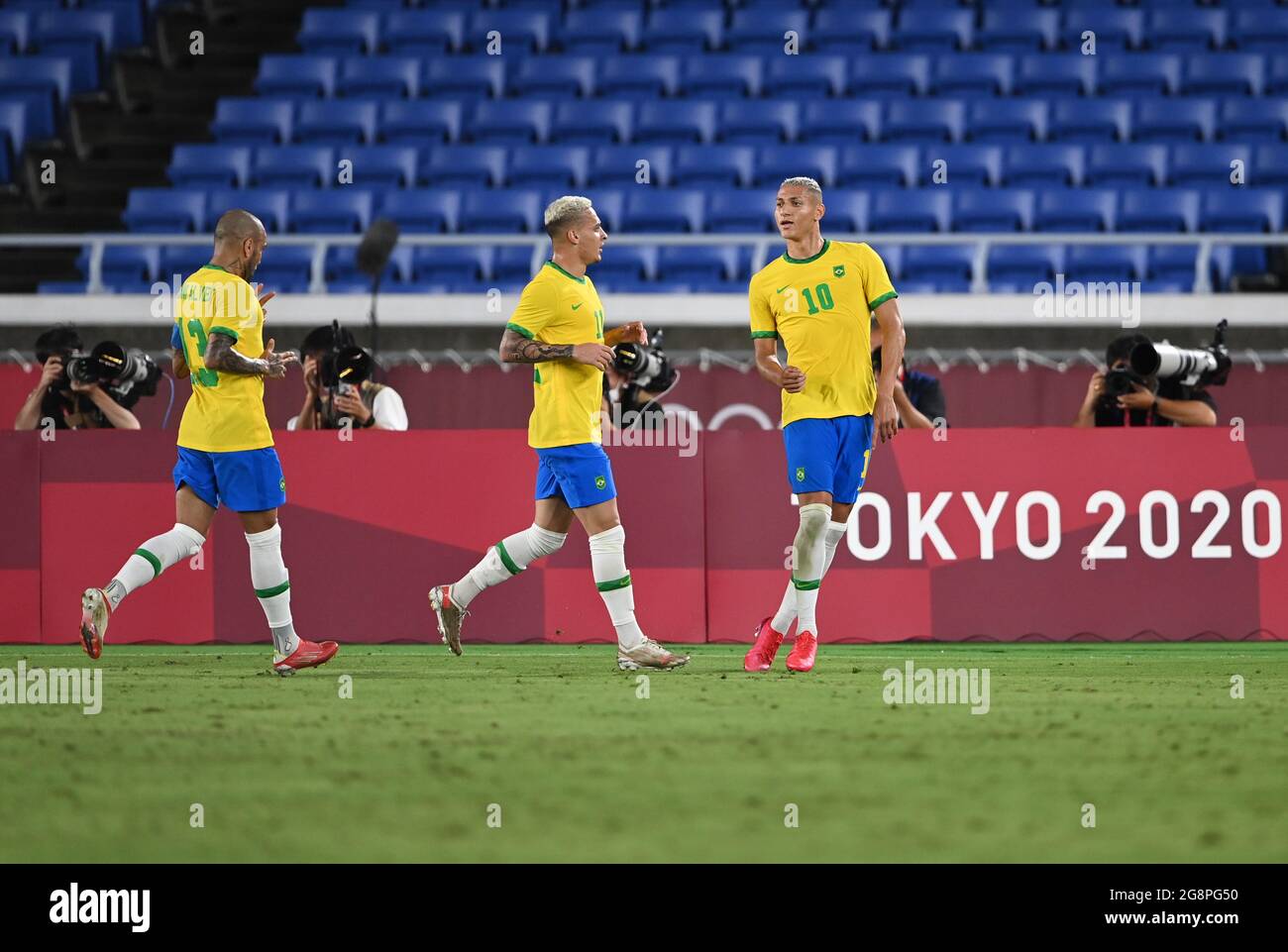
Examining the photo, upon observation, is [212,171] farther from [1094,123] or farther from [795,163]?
[1094,123]

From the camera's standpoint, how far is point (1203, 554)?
32.6 ft

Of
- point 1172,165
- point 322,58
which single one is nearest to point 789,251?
point 1172,165

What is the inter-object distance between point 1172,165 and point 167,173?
31.9 ft

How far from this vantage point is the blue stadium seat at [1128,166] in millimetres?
16969

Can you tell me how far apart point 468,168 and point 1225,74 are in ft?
25.3

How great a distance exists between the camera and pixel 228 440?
7.46m

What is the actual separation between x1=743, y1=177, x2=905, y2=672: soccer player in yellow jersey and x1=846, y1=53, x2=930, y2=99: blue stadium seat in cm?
1086

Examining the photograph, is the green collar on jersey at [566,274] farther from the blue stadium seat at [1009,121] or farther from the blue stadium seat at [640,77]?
the blue stadium seat at [640,77]

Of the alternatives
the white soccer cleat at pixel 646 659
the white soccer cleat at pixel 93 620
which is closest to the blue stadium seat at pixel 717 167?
the white soccer cleat at pixel 646 659

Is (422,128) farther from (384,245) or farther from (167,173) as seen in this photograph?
(384,245)

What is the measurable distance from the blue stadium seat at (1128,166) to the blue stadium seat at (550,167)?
488cm

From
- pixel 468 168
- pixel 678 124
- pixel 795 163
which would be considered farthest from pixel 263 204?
pixel 795 163

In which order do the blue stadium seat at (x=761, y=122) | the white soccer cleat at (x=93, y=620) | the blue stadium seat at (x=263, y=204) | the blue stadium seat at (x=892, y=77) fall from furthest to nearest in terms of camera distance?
the blue stadium seat at (x=892, y=77) < the blue stadium seat at (x=761, y=122) < the blue stadium seat at (x=263, y=204) < the white soccer cleat at (x=93, y=620)

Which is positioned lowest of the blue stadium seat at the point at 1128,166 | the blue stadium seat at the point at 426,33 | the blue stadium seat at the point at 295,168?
the blue stadium seat at the point at 1128,166
